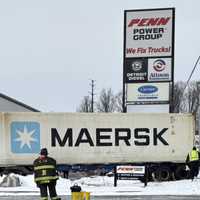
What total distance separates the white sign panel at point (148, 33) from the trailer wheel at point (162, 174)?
6.44m

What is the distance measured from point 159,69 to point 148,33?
2066mm

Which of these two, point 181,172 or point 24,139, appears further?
point 181,172

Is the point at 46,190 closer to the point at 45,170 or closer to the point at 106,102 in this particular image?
the point at 45,170

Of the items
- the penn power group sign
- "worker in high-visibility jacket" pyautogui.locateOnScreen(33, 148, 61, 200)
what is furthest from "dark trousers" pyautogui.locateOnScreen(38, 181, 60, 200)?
the penn power group sign

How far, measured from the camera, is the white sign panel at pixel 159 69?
33.0 m

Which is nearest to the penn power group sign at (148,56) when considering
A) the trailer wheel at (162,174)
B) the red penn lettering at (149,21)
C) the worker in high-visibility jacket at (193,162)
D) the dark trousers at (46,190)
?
the red penn lettering at (149,21)

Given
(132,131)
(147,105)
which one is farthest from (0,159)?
(147,105)

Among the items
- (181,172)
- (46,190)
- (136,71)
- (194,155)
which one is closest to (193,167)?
(194,155)

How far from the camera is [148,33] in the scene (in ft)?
108

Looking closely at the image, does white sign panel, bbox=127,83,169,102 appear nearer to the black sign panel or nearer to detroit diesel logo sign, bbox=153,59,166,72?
the black sign panel

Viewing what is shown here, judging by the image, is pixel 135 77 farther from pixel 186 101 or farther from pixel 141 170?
pixel 186 101

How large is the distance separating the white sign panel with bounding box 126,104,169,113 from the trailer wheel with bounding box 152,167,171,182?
3653 mm

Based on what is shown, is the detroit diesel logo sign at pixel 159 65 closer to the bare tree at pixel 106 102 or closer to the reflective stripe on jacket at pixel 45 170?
the reflective stripe on jacket at pixel 45 170

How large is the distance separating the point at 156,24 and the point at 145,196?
1434 cm
